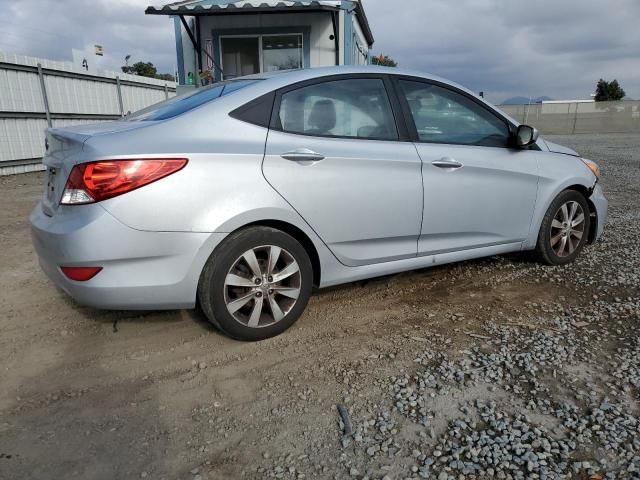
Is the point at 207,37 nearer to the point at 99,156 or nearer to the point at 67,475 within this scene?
the point at 99,156

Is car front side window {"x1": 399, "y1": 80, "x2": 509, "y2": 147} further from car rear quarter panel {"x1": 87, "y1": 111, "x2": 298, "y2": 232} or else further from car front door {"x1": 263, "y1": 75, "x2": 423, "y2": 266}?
car rear quarter panel {"x1": 87, "y1": 111, "x2": 298, "y2": 232}

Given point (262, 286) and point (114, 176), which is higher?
point (114, 176)

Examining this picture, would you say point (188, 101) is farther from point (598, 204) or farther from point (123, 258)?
point (598, 204)

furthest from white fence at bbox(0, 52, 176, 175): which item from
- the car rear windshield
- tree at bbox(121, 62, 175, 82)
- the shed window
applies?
tree at bbox(121, 62, 175, 82)

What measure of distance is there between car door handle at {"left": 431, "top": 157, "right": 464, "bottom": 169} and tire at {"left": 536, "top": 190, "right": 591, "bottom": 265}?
3.92 feet

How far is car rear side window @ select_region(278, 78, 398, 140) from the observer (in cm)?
308

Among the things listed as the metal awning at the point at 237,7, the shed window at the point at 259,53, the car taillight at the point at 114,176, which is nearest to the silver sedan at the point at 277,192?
the car taillight at the point at 114,176

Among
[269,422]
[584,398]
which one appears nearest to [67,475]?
[269,422]

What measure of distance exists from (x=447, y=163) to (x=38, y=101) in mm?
10304

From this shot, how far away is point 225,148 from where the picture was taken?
276 centimetres

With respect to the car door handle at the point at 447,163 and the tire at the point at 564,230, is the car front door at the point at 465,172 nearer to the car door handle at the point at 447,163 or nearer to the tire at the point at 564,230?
the car door handle at the point at 447,163

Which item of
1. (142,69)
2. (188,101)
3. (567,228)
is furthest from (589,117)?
(142,69)

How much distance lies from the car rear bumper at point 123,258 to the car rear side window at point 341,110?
0.91 m

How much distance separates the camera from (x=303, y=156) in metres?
2.96
